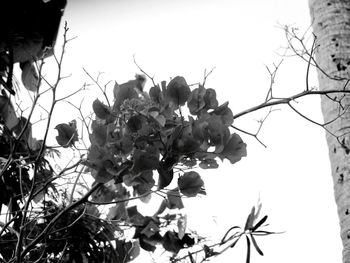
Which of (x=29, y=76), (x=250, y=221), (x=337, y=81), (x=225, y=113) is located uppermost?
(x=337, y=81)

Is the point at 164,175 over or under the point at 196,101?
under

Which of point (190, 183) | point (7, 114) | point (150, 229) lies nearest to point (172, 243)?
point (150, 229)

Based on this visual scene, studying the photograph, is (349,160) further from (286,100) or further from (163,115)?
(163,115)

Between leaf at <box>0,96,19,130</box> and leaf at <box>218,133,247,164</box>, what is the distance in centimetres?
64

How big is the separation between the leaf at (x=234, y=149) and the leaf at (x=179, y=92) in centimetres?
13

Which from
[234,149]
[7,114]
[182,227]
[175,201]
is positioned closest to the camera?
[234,149]

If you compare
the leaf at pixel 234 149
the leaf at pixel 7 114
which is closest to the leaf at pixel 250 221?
the leaf at pixel 234 149

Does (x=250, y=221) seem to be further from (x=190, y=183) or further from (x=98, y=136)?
(x=98, y=136)

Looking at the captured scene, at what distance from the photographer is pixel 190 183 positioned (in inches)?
42.8

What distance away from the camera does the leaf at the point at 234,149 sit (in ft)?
3.46

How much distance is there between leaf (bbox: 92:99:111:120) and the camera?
112cm

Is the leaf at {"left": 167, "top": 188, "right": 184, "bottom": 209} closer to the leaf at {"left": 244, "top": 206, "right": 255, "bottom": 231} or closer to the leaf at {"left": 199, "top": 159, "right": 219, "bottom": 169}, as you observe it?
the leaf at {"left": 199, "top": 159, "right": 219, "bottom": 169}

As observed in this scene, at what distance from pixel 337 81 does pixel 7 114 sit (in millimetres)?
1161

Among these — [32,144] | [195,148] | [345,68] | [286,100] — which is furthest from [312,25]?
[195,148]
